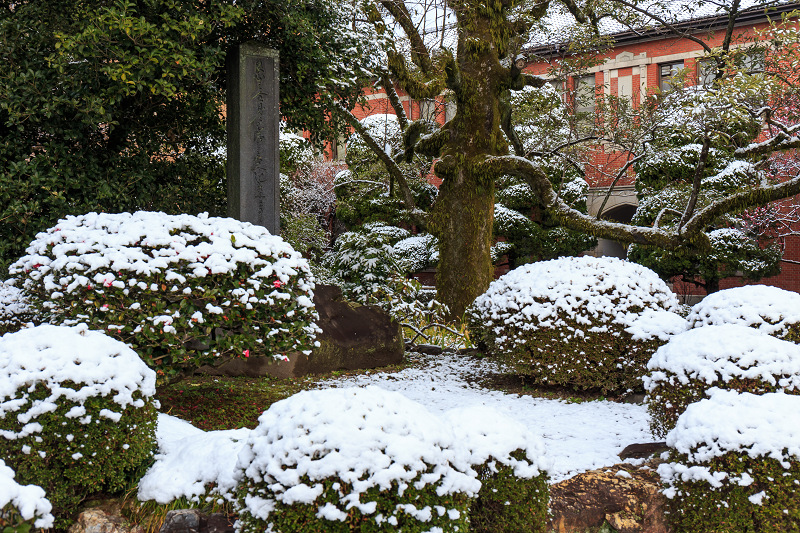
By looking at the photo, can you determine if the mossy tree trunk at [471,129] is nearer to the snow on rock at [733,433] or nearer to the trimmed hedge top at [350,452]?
the snow on rock at [733,433]

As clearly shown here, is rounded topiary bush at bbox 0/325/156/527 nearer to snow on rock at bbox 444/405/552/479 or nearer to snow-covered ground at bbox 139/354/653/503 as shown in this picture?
snow-covered ground at bbox 139/354/653/503

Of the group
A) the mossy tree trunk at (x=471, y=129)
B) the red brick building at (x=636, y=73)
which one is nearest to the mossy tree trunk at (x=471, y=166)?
the mossy tree trunk at (x=471, y=129)

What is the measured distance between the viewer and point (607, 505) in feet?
10.3

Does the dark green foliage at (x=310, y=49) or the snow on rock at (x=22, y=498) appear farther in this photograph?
the dark green foliage at (x=310, y=49)

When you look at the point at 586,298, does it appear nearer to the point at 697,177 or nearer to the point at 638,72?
the point at 697,177

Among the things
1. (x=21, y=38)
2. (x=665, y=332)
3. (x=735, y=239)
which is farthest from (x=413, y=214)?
(x=735, y=239)

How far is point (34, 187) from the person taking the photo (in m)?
5.55

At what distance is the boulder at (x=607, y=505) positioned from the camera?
121 inches

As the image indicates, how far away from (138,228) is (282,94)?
3.47 metres

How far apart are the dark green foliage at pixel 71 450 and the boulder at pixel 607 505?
7.00 ft

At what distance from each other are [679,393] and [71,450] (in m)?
3.42

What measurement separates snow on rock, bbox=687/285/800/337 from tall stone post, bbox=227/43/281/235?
425 centimetres

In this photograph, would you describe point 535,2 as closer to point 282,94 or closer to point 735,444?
point 282,94

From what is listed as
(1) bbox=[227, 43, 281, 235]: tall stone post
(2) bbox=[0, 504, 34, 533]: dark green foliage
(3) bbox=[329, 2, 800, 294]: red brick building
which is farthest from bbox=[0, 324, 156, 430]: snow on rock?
(3) bbox=[329, 2, 800, 294]: red brick building
